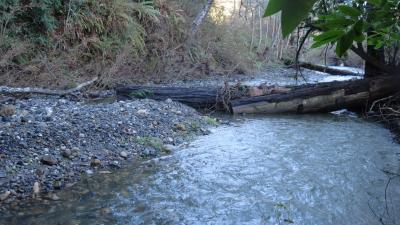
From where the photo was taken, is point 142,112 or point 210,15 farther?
point 210,15

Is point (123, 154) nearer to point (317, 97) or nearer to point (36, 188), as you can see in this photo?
point (36, 188)

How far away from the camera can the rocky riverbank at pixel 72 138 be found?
3.77m

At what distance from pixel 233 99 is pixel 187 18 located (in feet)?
20.0

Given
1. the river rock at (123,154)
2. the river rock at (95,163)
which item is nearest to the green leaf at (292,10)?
the river rock at (95,163)

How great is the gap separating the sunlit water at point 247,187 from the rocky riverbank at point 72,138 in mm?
262

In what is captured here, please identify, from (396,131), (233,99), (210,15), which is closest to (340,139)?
(396,131)

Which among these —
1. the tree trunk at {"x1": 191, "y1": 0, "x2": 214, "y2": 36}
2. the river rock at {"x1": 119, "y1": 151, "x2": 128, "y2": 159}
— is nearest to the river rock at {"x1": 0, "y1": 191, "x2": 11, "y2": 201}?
the river rock at {"x1": 119, "y1": 151, "x2": 128, "y2": 159}

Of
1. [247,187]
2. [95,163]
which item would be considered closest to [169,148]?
[95,163]

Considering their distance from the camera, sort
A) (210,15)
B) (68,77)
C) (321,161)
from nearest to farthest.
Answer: (321,161)
(68,77)
(210,15)

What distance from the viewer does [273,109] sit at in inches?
289

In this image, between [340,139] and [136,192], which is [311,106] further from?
[136,192]

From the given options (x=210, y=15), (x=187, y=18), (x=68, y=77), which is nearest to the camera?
(x=68, y=77)

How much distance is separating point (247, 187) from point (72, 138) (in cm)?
216

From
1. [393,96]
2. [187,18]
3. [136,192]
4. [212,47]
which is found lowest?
[136,192]
